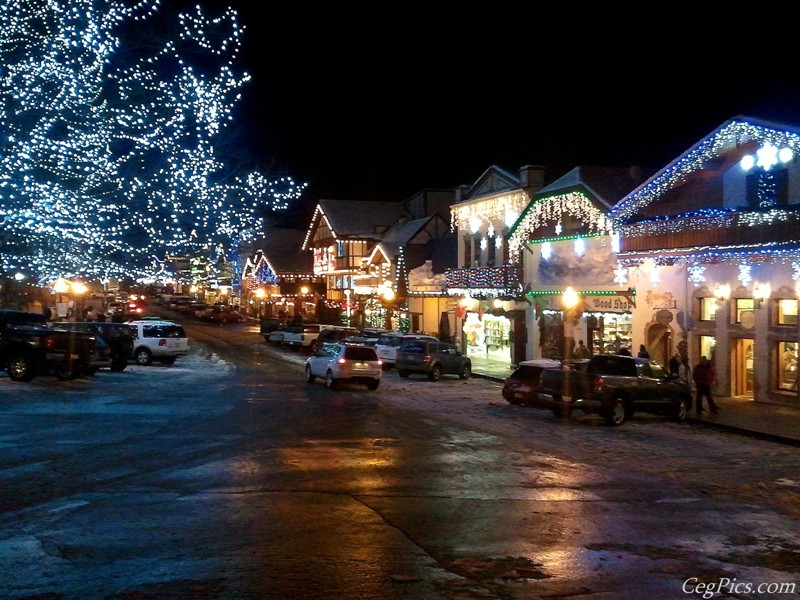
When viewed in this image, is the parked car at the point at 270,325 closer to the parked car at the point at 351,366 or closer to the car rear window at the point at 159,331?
the car rear window at the point at 159,331

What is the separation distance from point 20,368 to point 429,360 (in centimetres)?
1414

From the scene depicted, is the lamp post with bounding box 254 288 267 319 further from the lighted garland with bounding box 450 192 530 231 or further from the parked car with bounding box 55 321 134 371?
the parked car with bounding box 55 321 134 371

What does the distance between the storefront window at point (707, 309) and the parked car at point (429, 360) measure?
9.72 m

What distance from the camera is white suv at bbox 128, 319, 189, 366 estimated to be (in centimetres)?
3650

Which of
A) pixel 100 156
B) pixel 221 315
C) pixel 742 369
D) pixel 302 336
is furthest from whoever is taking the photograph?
pixel 221 315

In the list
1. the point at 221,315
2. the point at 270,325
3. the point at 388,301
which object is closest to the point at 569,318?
the point at 388,301

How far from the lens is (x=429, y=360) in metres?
32.7

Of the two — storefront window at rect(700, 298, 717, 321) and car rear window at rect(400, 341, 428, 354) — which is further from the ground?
storefront window at rect(700, 298, 717, 321)

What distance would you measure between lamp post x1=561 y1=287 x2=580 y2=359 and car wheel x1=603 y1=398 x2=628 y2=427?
1293 centimetres

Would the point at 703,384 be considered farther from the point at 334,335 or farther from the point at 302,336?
the point at 302,336

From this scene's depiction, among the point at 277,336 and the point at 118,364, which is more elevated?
the point at 277,336

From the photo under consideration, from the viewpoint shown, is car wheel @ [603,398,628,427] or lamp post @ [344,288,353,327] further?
lamp post @ [344,288,353,327]

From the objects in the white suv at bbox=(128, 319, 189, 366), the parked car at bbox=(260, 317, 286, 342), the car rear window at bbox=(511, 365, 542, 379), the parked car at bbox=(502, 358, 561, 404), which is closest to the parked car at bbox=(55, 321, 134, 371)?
the white suv at bbox=(128, 319, 189, 366)

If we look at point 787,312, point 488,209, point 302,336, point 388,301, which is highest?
point 488,209
